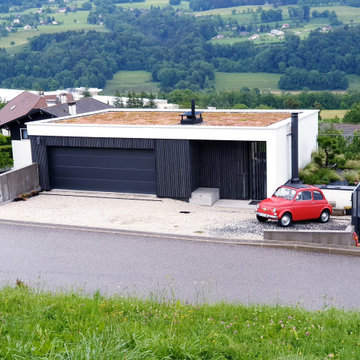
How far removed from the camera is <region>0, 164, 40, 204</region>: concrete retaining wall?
24.1 metres

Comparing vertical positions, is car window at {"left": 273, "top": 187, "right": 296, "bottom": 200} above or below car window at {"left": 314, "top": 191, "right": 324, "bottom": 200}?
above

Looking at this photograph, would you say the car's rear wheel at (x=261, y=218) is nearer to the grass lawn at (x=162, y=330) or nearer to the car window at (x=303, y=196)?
the car window at (x=303, y=196)

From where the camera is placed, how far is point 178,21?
16462cm

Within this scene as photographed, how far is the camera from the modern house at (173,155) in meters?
23.2

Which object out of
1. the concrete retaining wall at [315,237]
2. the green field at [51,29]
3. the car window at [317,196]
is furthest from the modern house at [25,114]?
the green field at [51,29]

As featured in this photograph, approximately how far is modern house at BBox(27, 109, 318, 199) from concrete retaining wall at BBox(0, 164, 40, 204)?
0.38 meters

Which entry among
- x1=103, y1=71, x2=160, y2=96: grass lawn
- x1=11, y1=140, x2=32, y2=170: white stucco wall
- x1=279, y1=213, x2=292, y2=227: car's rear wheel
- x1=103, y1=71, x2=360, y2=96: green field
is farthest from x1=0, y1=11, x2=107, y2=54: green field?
x1=279, y1=213, x2=292, y2=227: car's rear wheel

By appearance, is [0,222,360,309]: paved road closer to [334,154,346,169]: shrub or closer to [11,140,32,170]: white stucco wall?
[334,154,346,169]: shrub

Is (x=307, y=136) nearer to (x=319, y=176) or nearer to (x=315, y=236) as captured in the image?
(x=319, y=176)

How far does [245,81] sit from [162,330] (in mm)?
114922

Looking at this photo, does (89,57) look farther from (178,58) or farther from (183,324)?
(183,324)

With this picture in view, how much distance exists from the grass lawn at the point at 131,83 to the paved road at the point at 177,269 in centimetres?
9887

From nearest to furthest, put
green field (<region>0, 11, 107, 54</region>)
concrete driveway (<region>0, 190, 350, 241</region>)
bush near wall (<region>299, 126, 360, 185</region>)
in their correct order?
concrete driveway (<region>0, 190, 350, 241</region>)
bush near wall (<region>299, 126, 360, 185</region>)
green field (<region>0, 11, 107, 54</region>)

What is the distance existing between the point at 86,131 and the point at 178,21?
145415 millimetres
